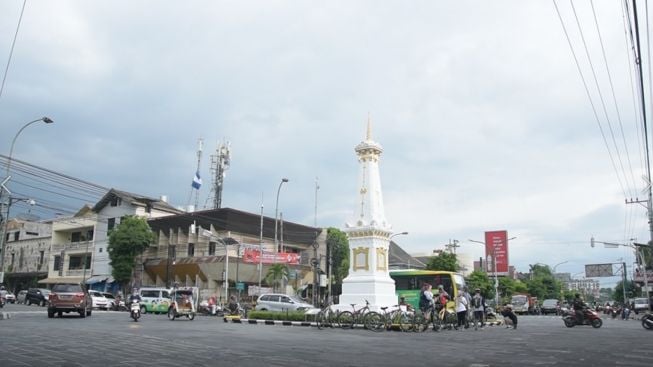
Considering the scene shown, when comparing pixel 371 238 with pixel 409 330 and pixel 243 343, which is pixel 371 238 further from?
pixel 243 343

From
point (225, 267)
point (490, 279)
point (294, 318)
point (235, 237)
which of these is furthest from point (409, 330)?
point (490, 279)

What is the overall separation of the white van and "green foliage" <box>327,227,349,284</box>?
61.6 ft

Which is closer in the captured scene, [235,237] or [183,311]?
[183,311]

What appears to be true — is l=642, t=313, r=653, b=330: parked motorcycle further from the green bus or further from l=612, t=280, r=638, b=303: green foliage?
l=612, t=280, r=638, b=303: green foliage

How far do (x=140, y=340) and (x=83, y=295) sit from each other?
13.9 m

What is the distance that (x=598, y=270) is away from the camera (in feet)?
225

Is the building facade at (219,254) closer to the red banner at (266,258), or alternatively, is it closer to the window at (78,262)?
the red banner at (266,258)

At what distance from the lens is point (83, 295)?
24578mm

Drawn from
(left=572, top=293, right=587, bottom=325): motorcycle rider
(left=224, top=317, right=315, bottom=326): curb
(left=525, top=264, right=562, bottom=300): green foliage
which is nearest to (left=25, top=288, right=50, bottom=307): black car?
(left=224, top=317, right=315, bottom=326): curb

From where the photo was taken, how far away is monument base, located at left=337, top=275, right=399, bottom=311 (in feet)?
73.6

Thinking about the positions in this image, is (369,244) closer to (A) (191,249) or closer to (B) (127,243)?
(A) (191,249)

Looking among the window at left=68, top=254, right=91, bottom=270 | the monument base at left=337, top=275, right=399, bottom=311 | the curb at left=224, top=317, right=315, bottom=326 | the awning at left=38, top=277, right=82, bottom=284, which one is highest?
the window at left=68, top=254, right=91, bottom=270

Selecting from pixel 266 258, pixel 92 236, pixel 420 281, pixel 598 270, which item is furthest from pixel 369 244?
pixel 598 270

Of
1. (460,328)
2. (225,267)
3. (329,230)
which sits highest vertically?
(329,230)
